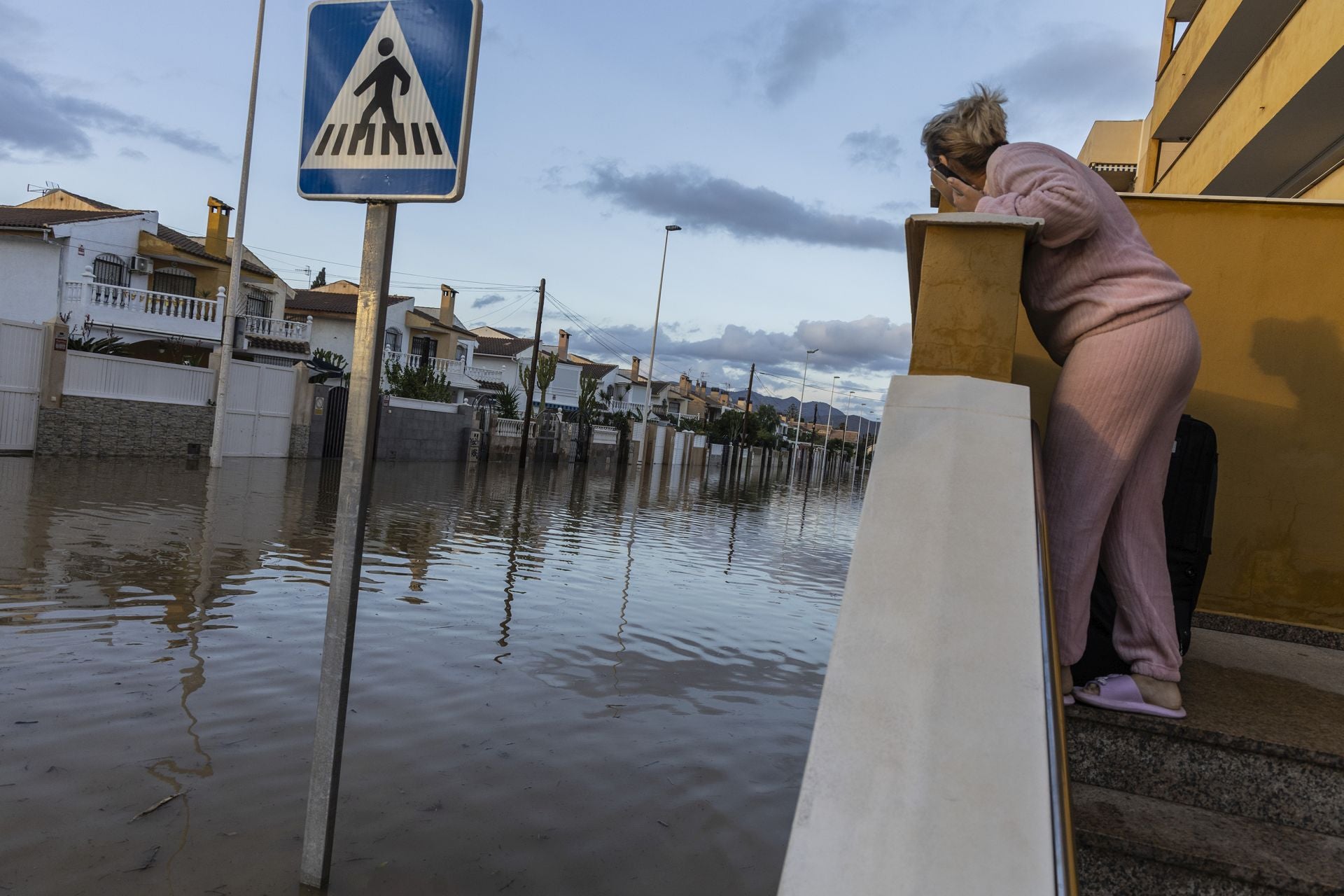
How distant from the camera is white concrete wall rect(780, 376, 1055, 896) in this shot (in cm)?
154

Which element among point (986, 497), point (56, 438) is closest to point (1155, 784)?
point (986, 497)

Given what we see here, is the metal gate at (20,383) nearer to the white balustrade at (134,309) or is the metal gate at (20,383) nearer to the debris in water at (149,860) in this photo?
the white balustrade at (134,309)

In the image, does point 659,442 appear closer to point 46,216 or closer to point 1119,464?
point 46,216

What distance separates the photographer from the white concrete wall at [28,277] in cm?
3089

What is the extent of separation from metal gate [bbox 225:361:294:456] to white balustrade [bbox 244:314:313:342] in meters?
14.5

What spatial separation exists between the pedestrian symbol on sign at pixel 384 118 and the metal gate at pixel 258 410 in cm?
1980

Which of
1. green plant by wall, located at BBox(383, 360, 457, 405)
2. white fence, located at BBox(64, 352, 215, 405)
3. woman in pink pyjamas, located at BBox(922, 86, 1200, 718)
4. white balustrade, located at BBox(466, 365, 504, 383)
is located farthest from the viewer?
white balustrade, located at BBox(466, 365, 504, 383)

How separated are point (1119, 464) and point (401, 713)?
125 inches

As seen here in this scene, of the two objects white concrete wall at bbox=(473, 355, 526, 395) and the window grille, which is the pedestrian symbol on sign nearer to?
the window grille

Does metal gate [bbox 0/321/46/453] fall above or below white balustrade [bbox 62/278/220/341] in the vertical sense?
below

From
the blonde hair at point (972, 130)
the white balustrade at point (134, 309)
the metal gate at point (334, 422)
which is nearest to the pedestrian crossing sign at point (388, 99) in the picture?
the blonde hair at point (972, 130)

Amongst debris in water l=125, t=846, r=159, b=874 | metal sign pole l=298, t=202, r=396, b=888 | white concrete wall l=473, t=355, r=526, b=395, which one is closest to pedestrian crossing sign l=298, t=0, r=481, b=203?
metal sign pole l=298, t=202, r=396, b=888

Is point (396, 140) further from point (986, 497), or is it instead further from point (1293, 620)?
point (1293, 620)

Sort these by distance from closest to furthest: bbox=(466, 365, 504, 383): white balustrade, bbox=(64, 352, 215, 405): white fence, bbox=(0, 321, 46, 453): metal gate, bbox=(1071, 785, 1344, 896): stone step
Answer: bbox=(1071, 785, 1344, 896): stone step → bbox=(0, 321, 46, 453): metal gate → bbox=(64, 352, 215, 405): white fence → bbox=(466, 365, 504, 383): white balustrade
